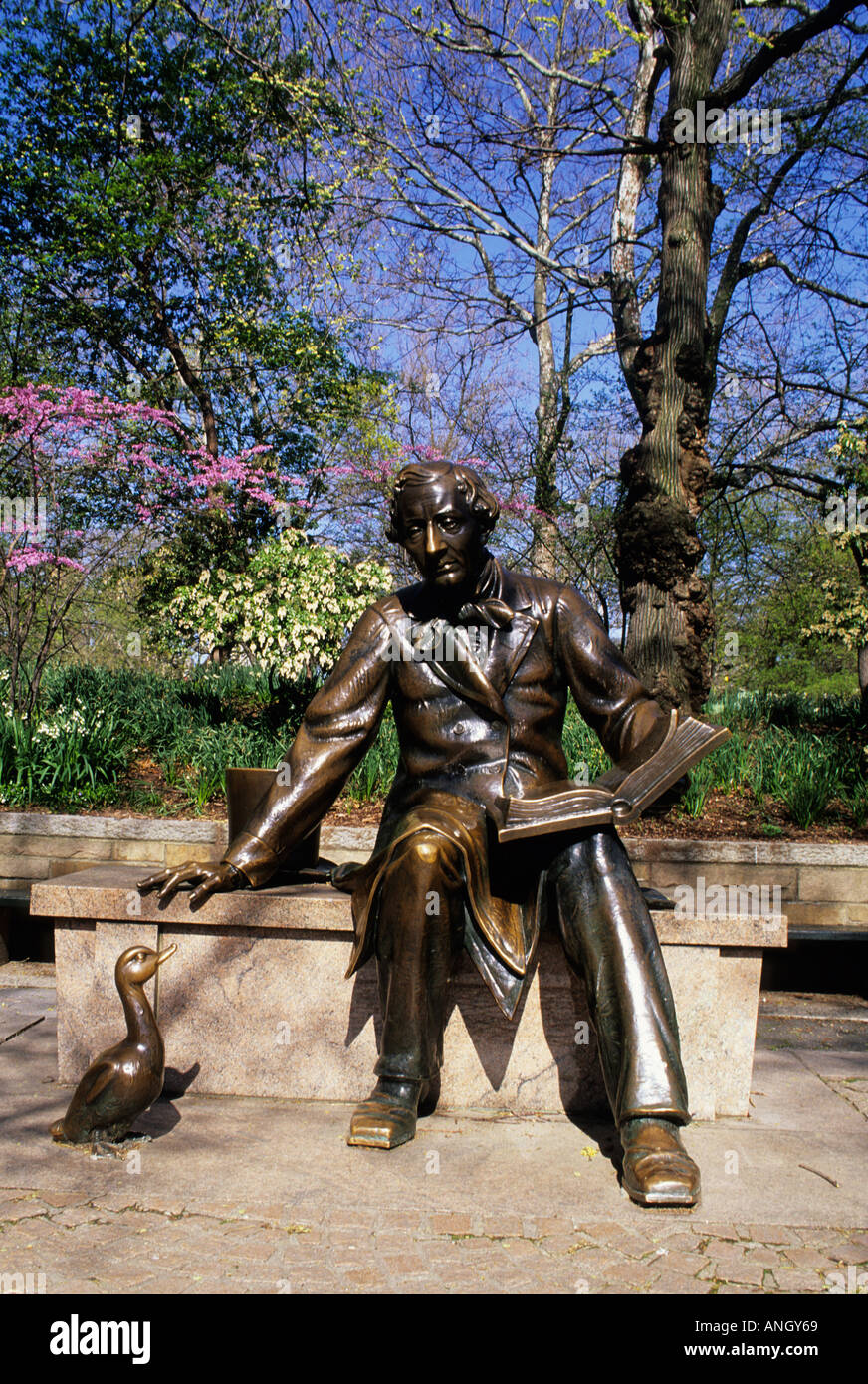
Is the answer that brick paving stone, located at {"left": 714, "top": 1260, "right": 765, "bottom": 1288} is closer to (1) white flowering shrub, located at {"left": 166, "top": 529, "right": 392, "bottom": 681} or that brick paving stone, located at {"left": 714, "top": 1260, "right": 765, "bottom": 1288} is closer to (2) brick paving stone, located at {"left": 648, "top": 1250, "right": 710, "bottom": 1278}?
(2) brick paving stone, located at {"left": 648, "top": 1250, "right": 710, "bottom": 1278}

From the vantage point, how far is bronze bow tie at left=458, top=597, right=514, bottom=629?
3.31 m

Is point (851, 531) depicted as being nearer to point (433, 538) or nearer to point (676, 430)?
point (676, 430)

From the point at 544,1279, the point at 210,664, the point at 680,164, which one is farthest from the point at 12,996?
the point at 680,164

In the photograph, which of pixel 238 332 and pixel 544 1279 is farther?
pixel 238 332

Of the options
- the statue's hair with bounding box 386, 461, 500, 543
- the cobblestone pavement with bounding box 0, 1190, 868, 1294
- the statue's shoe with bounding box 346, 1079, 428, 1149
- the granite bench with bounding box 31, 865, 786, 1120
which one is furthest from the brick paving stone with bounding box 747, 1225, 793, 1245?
the statue's hair with bounding box 386, 461, 500, 543

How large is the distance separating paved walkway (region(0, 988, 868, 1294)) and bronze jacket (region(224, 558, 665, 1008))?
768 millimetres

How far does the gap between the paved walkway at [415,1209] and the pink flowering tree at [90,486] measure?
599 cm

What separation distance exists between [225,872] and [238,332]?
33.6 ft

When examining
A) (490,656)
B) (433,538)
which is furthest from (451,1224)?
(433,538)

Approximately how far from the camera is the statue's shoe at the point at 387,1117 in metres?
2.86

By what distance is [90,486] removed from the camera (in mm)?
11500

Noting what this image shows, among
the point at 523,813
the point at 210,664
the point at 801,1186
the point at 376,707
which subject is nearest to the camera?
the point at 801,1186
